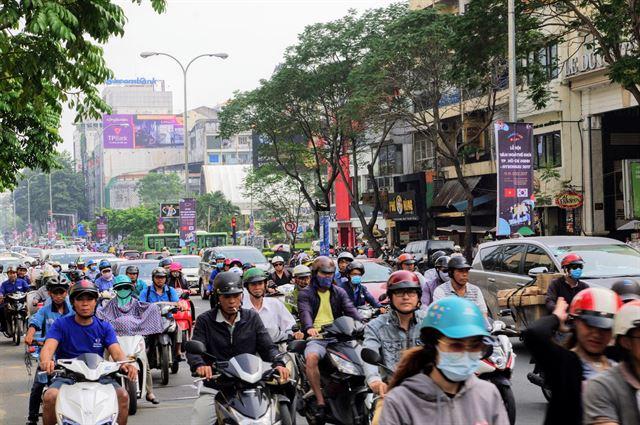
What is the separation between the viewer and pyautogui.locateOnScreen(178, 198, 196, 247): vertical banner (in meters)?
58.7

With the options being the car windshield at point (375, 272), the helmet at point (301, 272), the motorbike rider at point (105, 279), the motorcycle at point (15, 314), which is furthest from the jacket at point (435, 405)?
the motorcycle at point (15, 314)

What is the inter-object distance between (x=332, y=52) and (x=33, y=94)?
30.7 meters

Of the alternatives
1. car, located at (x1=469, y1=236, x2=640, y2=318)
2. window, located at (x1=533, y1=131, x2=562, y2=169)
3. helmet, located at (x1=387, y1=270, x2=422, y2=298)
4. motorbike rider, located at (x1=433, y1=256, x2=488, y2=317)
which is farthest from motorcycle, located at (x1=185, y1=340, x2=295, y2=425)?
window, located at (x1=533, y1=131, x2=562, y2=169)

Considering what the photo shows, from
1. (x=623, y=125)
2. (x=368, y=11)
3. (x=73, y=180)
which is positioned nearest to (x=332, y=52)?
(x=368, y=11)

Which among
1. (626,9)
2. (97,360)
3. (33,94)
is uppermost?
(626,9)

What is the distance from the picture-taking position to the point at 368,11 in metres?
41.6

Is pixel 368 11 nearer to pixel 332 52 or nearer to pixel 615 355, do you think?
pixel 332 52

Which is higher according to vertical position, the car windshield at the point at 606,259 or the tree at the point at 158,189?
the tree at the point at 158,189

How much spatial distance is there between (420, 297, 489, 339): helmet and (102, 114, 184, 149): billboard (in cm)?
16961

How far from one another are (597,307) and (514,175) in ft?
65.3

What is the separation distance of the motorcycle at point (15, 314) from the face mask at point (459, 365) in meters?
18.4

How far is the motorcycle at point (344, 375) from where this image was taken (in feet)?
29.3

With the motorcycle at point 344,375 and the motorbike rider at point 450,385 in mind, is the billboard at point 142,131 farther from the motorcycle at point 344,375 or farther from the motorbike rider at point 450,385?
the motorbike rider at point 450,385

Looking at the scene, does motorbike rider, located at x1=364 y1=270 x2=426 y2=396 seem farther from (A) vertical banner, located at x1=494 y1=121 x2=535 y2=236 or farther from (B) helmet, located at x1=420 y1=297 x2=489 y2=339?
(A) vertical banner, located at x1=494 y1=121 x2=535 y2=236
